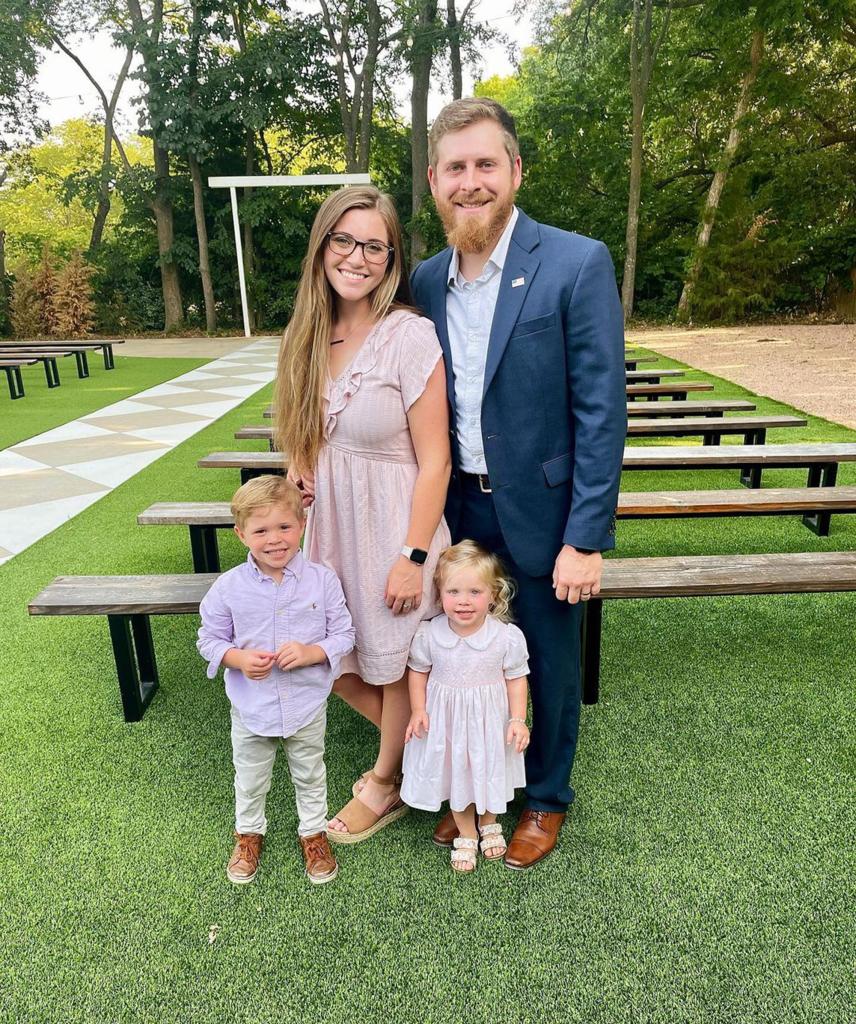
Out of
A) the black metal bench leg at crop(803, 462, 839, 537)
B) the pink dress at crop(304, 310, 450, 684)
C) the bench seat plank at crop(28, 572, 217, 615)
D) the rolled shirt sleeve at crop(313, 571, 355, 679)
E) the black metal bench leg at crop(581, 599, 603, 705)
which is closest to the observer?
the pink dress at crop(304, 310, 450, 684)

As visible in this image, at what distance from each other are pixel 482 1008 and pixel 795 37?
2088 cm

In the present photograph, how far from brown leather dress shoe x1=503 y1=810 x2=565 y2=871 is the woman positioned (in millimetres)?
553

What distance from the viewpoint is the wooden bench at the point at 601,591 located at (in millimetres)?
2645

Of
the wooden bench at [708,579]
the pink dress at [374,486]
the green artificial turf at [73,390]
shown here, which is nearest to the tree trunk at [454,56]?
the green artificial turf at [73,390]

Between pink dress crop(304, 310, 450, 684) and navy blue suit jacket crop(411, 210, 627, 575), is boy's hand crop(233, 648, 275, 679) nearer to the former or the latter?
pink dress crop(304, 310, 450, 684)

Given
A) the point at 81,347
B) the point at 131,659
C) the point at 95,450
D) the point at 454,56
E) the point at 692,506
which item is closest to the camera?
the point at 131,659

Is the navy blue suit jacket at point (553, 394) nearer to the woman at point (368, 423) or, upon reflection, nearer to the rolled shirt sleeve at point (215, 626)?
the woman at point (368, 423)

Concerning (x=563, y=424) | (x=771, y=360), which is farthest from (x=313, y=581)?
(x=771, y=360)

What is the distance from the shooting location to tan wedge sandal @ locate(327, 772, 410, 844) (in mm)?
2164

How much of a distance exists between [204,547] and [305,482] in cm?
190

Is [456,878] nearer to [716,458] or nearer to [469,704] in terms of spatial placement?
[469,704]

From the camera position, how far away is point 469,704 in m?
2.04

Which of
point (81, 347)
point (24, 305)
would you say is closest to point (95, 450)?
point (81, 347)

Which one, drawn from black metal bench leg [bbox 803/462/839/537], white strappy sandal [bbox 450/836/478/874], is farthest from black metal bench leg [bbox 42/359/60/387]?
white strappy sandal [bbox 450/836/478/874]
